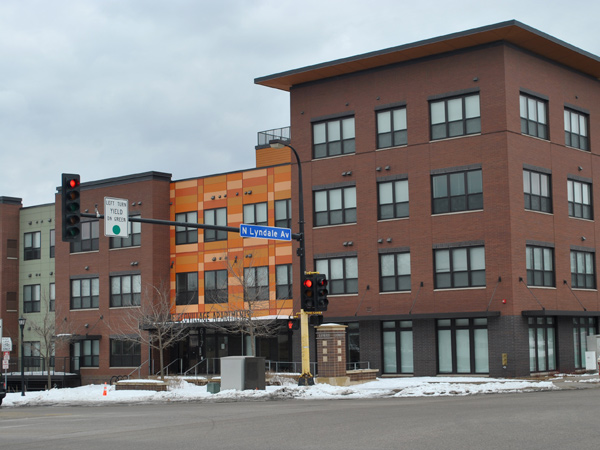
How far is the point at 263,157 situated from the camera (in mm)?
59469

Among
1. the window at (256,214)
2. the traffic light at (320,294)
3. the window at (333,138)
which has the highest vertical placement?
the window at (333,138)

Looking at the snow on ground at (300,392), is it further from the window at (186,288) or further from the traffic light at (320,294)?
the window at (186,288)

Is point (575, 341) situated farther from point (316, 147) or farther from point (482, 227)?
point (316, 147)

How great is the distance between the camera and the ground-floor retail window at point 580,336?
144 ft

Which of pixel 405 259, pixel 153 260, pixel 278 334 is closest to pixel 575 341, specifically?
pixel 405 259

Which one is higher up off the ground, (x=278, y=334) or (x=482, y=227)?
(x=482, y=227)

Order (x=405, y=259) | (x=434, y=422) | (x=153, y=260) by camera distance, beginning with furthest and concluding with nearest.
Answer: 1. (x=153, y=260)
2. (x=405, y=259)
3. (x=434, y=422)

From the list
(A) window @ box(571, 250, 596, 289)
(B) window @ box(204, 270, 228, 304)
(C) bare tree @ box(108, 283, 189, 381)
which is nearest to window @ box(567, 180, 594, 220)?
(A) window @ box(571, 250, 596, 289)

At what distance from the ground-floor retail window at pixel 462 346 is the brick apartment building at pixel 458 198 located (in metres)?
0.05

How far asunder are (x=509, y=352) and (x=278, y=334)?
45.7ft

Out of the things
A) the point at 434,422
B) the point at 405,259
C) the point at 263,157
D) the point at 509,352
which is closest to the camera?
the point at 434,422

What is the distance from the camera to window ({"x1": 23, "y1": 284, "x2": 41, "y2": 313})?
6025 cm

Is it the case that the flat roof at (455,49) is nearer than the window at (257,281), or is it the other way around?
the flat roof at (455,49)

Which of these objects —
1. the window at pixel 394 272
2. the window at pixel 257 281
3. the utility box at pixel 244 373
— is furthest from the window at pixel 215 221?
the utility box at pixel 244 373
